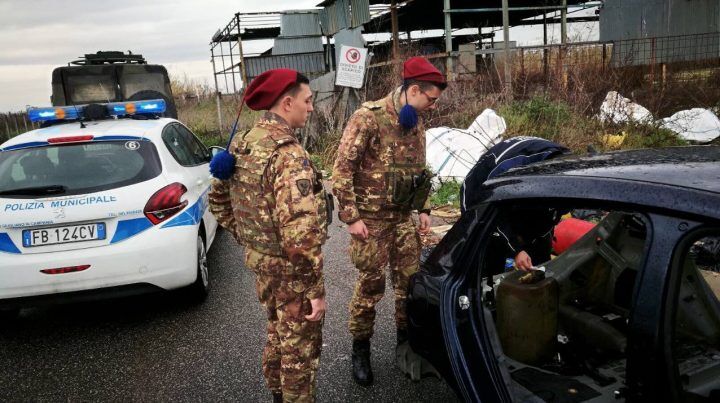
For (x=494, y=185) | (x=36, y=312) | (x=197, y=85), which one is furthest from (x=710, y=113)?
(x=197, y=85)

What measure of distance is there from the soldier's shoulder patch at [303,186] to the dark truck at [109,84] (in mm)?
8965

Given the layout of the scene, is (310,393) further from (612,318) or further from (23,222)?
(23,222)

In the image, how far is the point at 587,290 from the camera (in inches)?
90.1

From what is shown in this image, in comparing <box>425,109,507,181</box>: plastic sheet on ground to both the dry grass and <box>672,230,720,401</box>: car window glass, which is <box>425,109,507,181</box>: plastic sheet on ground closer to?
the dry grass

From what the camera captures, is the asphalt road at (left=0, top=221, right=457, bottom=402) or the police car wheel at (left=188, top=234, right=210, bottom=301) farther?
the police car wheel at (left=188, top=234, right=210, bottom=301)

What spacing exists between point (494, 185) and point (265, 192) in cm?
93

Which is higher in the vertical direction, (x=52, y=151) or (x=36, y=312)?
(x=52, y=151)

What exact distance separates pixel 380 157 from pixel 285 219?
103 centimetres

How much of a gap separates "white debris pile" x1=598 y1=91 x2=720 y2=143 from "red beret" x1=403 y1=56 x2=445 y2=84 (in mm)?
5909

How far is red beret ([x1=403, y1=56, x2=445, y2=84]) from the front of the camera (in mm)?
2777

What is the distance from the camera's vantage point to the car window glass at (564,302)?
184cm

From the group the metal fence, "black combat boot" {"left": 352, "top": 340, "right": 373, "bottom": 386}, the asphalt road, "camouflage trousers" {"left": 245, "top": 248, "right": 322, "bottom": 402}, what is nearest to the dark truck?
the metal fence

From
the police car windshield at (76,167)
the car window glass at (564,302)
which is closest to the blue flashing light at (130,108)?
the police car windshield at (76,167)

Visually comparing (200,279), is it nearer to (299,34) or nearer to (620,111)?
(620,111)
